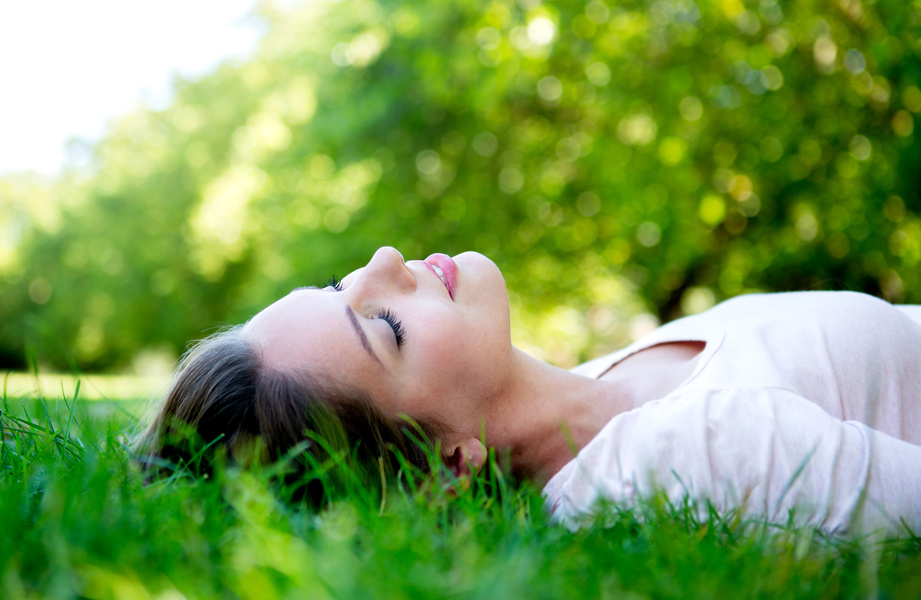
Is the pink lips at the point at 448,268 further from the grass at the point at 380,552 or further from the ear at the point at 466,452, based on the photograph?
the grass at the point at 380,552

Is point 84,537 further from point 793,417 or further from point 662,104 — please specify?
point 662,104

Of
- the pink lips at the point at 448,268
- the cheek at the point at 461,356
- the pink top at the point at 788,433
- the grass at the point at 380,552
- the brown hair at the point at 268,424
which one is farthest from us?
the pink lips at the point at 448,268

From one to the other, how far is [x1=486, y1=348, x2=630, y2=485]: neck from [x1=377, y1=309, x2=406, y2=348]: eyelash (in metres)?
0.44

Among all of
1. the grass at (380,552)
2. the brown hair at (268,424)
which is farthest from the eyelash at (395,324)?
the grass at (380,552)

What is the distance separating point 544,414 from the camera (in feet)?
Answer: 8.51

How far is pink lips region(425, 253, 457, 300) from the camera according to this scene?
2584mm

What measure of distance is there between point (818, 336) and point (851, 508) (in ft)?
2.94

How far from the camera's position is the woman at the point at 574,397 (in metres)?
1.85

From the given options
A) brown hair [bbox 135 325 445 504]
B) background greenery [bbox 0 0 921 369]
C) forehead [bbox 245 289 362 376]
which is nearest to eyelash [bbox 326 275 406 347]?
forehead [bbox 245 289 362 376]

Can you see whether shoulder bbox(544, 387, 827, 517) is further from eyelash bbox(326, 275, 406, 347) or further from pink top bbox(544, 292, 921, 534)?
eyelash bbox(326, 275, 406, 347)

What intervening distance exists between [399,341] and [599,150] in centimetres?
796

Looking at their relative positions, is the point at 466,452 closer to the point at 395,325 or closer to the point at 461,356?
the point at 461,356

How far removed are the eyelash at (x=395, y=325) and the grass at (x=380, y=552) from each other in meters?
0.64

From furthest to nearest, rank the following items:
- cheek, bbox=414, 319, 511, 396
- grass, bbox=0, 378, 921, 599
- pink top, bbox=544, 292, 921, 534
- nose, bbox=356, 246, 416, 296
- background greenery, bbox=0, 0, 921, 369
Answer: background greenery, bbox=0, 0, 921, 369, nose, bbox=356, 246, 416, 296, cheek, bbox=414, 319, 511, 396, pink top, bbox=544, 292, 921, 534, grass, bbox=0, 378, 921, 599
